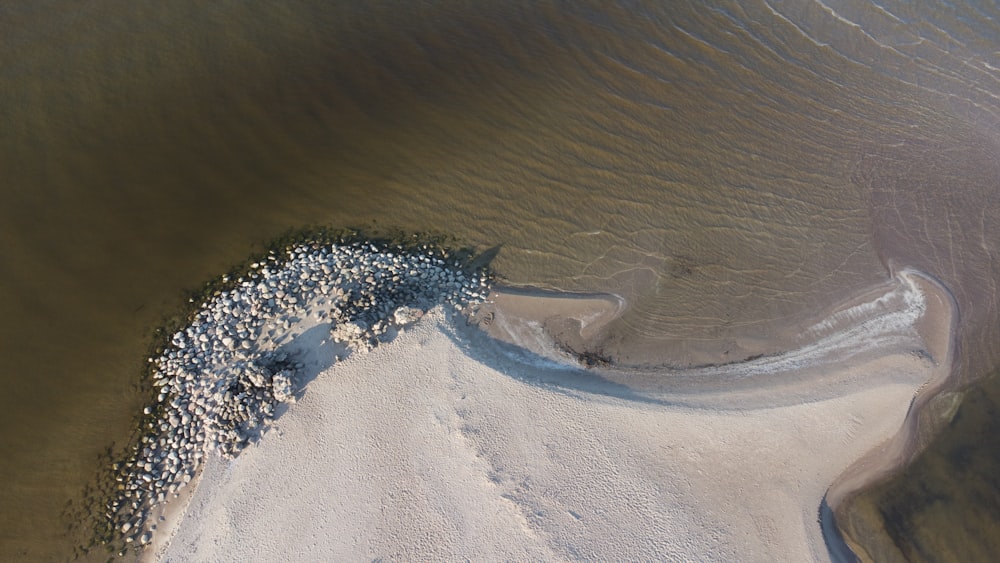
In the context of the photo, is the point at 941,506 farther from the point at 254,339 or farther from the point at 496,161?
the point at 254,339

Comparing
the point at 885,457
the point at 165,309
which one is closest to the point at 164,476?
the point at 165,309

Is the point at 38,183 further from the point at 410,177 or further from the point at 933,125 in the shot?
the point at 933,125

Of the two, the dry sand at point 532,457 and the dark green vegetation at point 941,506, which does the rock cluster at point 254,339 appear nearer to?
the dry sand at point 532,457

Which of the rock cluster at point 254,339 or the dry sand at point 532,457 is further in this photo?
the rock cluster at point 254,339

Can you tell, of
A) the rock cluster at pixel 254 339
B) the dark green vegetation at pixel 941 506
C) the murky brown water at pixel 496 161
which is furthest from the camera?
the murky brown water at pixel 496 161

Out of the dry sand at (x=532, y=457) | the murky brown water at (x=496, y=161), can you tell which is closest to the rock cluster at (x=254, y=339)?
the dry sand at (x=532, y=457)

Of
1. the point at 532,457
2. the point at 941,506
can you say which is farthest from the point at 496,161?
the point at 941,506

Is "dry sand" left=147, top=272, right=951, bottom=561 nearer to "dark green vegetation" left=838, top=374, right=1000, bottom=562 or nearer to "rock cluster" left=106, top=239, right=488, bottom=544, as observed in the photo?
"rock cluster" left=106, top=239, right=488, bottom=544

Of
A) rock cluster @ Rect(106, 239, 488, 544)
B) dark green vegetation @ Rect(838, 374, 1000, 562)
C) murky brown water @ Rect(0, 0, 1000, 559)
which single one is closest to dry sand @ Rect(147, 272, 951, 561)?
rock cluster @ Rect(106, 239, 488, 544)
